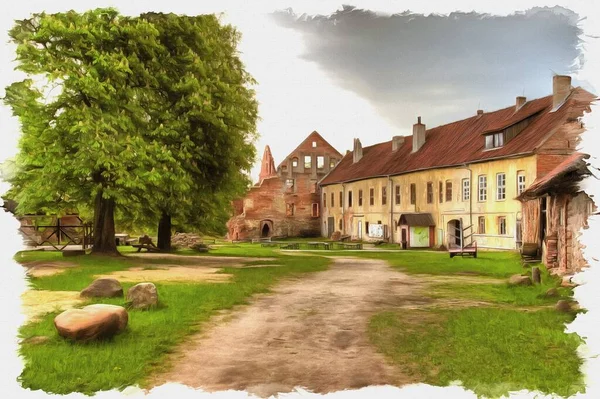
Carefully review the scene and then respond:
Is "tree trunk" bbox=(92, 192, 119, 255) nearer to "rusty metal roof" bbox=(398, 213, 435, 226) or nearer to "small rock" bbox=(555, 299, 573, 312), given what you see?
"small rock" bbox=(555, 299, 573, 312)

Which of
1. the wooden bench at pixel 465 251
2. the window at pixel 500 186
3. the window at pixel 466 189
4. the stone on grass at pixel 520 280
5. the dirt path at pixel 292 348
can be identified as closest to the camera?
the dirt path at pixel 292 348

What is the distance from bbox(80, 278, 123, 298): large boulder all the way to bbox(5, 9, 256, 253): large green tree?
8.54 feet

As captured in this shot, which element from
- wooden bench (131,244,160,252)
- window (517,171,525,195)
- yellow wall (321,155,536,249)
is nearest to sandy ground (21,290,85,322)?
yellow wall (321,155,536,249)

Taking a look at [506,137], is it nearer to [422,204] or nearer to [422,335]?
[422,204]

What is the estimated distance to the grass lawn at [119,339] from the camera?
14.8ft

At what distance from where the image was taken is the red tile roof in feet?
23.7

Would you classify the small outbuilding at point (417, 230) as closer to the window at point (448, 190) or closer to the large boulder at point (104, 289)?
the window at point (448, 190)

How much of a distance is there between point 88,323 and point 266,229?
1683 centimetres

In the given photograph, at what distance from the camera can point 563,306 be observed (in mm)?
5758

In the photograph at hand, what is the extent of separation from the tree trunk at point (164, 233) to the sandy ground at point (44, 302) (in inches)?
338

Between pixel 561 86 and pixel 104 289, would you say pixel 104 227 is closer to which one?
pixel 104 289

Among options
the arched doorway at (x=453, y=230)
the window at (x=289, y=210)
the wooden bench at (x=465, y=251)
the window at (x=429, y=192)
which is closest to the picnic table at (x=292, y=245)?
the window at (x=289, y=210)

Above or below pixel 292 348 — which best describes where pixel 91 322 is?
above

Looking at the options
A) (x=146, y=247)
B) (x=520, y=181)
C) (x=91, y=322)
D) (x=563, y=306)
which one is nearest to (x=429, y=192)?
(x=520, y=181)
